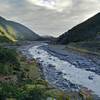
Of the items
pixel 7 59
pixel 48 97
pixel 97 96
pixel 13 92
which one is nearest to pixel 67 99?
pixel 48 97

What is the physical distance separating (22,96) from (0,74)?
17889 millimetres

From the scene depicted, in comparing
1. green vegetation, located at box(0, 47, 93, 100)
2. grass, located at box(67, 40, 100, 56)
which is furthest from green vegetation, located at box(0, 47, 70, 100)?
grass, located at box(67, 40, 100, 56)

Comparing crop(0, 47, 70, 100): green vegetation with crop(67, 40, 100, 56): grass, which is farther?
crop(67, 40, 100, 56): grass

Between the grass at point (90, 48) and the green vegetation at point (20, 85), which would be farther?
the grass at point (90, 48)

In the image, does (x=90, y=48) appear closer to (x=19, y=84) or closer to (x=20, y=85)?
(x=19, y=84)

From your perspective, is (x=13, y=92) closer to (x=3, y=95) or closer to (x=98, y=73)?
(x=3, y=95)

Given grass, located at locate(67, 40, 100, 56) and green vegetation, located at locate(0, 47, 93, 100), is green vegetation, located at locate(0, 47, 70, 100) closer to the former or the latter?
green vegetation, located at locate(0, 47, 93, 100)

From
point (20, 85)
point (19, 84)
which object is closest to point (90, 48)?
point (19, 84)

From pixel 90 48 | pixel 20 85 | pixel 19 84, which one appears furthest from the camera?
pixel 90 48

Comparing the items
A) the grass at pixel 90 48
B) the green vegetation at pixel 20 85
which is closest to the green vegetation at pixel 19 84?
the green vegetation at pixel 20 85

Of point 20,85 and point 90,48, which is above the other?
point 90,48

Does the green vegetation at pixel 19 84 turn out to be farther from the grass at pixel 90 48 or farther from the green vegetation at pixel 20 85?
the grass at pixel 90 48

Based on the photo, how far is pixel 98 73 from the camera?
68312mm

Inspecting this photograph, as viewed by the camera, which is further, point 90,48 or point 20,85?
point 90,48
